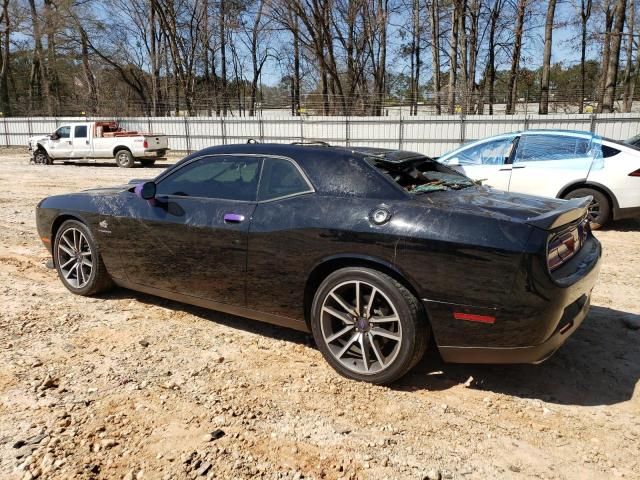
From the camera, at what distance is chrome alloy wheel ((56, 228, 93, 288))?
4.79m

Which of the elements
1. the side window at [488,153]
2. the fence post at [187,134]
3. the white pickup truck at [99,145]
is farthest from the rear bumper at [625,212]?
the fence post at [187,134]

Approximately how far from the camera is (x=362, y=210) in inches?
127

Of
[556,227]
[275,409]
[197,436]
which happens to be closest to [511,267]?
[556,227]

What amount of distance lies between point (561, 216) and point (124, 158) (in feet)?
63.9

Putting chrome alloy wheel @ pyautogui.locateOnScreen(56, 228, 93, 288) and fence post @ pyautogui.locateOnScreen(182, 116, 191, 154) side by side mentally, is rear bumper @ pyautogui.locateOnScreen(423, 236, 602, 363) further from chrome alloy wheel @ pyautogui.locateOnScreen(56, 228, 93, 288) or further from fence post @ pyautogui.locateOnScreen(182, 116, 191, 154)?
fence post @ pyautogui.locateOnScreen(182, 116, 191, 154)

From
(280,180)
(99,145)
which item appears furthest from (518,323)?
(99,145)

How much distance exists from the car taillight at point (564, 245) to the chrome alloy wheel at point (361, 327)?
0.93 m

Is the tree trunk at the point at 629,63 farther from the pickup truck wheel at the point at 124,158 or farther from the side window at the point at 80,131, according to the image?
the side window at the point at 80,131

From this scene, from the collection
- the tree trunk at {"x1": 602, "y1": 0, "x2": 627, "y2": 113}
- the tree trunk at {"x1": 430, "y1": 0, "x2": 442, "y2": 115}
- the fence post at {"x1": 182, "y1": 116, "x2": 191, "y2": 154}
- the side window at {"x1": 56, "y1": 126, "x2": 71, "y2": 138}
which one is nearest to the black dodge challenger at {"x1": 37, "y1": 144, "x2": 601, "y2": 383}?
the side window at {"x1": 56, "y1": 126, "x2": 71, "y2": 138}

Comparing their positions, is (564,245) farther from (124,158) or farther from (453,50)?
(453,50)

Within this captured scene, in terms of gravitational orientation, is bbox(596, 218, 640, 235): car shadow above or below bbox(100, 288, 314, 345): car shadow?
above

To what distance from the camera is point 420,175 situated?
147 inches

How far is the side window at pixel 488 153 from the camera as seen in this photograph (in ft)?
26.6

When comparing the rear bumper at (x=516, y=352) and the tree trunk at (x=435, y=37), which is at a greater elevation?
the tree trunk at (x=435, y=37)
